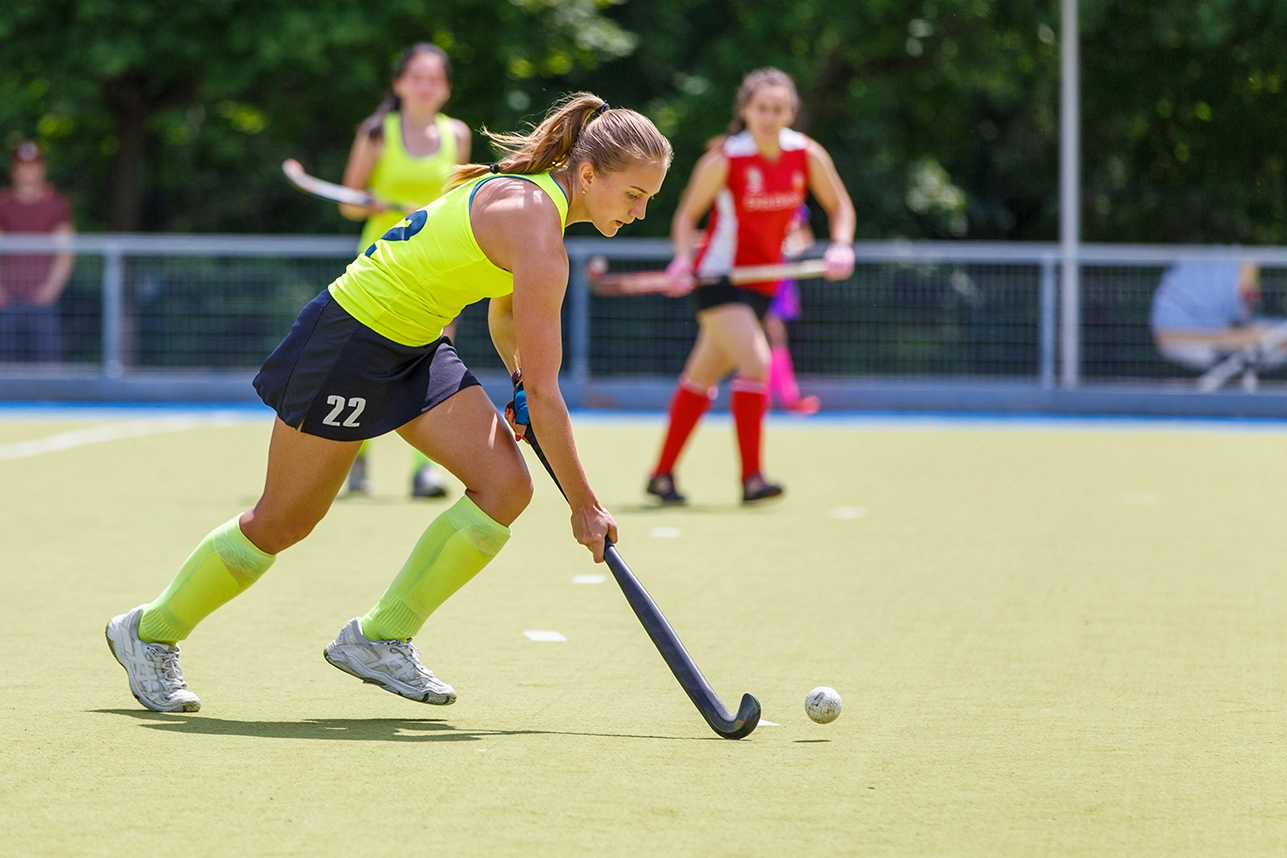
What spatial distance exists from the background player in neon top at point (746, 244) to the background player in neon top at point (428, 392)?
419 cm

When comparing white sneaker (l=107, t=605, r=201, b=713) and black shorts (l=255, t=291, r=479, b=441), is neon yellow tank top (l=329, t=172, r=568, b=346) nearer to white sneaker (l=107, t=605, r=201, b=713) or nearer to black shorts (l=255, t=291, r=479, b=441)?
black shorts (l=255, t=291, r=479, b=441)

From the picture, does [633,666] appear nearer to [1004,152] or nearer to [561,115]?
[561,115]

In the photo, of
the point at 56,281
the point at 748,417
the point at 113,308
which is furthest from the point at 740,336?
the point at 56,281

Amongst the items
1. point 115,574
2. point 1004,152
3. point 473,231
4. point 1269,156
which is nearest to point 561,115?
point 473,231

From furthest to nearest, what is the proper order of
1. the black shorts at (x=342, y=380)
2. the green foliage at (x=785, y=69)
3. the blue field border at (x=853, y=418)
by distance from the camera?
the green foliage at (x=785, y=69)
the blue field border at (x=853, y=418)
the black shorts at (x=342, y=380)

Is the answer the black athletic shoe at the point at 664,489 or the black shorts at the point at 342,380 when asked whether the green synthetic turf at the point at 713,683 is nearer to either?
the black athletic shoe at the point at 664,489

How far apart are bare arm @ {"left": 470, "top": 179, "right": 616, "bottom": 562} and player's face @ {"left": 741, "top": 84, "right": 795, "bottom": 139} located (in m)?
4.49

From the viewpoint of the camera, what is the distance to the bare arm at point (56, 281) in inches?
581

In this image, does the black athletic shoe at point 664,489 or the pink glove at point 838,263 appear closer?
the pink glove at point 838,263

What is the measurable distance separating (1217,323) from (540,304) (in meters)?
10.7

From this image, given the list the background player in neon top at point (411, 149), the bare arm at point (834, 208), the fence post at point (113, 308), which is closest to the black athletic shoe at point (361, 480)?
the background player in neon top at point (411, 149)

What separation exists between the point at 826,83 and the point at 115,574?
12722 mm

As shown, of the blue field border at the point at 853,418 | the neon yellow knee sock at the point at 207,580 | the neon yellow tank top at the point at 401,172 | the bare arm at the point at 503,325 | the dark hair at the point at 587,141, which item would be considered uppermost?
the neon yellow tank top at the point at 401,172

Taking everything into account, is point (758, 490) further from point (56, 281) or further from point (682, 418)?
point (56, 281)
